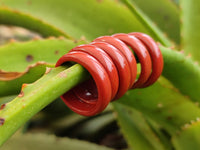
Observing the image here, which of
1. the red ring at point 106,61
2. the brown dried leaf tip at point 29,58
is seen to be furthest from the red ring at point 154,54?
the brown dried leaf tip at point 29,58

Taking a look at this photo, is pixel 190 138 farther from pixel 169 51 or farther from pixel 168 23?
pixel 168 23

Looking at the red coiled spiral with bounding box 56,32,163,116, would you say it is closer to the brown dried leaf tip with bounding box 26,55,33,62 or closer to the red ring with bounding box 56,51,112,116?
the red ring with bounding box 56,51,112,116

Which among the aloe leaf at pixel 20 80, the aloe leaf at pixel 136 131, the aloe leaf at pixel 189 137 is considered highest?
the aloe leaf at pixel 20 80

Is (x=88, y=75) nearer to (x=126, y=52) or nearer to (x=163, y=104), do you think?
(x=126, y=52)

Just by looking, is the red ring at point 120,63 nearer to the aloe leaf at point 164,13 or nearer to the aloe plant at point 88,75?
the aloe plant at point 88,75

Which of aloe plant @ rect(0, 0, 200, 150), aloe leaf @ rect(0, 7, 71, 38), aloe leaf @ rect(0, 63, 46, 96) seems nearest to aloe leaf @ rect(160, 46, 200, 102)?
aloe plant @ rect(0, 0, 200, 150)
